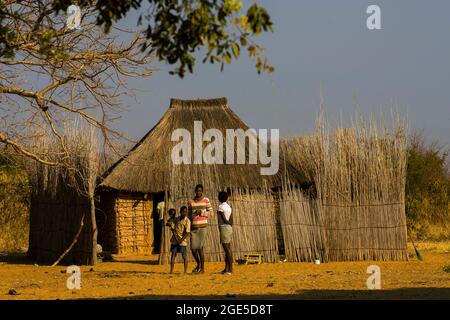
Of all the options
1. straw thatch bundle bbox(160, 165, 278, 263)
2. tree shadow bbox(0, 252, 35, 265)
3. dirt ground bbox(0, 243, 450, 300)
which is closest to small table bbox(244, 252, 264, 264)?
straw thatch bundle bbox(160, 165, 278, 263)

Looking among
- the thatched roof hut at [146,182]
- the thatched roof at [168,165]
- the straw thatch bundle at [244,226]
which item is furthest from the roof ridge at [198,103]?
the straw thatch bundle at [244,226]

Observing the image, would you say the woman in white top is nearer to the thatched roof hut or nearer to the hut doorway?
the thatched roof hut

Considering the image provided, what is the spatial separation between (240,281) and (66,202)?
23.0 feet

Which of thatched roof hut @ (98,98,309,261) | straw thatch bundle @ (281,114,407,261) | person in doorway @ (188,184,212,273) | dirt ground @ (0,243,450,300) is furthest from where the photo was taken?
thatched roof hut @ (98,98,309,261)

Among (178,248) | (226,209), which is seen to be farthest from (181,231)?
(226,209)

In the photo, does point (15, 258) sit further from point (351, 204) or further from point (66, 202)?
point (351, 204)

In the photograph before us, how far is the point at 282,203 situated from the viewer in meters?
17.0

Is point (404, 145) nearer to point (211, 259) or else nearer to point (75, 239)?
point (211, 259)

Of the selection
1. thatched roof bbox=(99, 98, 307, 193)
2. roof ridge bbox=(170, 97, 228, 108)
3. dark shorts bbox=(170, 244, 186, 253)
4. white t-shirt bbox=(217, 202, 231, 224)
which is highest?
roof ridge bbox=(170, 97, 228, 108)

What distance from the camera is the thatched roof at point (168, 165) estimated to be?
19391mm

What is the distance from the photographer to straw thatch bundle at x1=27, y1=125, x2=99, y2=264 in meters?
17.0

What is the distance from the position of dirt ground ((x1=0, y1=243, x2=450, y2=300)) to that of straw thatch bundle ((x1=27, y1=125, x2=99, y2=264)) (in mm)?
826
